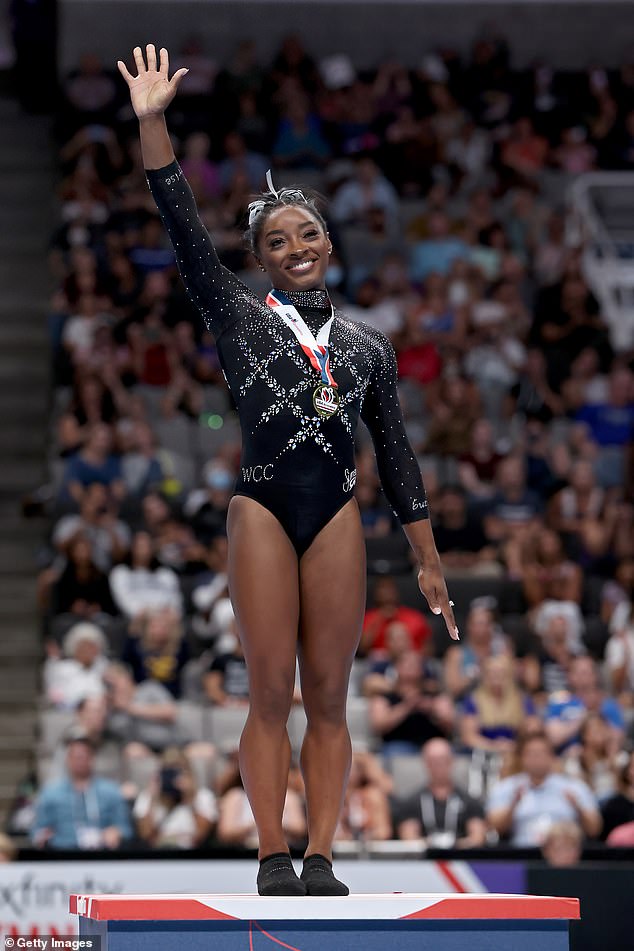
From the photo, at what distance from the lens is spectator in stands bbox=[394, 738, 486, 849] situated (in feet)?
26.8

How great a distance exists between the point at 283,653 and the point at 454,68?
1126 cm

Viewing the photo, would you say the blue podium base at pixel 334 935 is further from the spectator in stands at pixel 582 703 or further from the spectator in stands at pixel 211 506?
the spectator in stands at pixel 211 506

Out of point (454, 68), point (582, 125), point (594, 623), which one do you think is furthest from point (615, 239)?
point (594, 623)

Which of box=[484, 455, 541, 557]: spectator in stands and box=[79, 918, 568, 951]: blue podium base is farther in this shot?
box=[484, 455, 541, 557]: spectator in stands

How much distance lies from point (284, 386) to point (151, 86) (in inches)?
34.0

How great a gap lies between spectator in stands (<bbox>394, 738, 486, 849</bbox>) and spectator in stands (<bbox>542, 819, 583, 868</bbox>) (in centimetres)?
84

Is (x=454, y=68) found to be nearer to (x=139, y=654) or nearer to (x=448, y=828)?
(x=139, y=654)

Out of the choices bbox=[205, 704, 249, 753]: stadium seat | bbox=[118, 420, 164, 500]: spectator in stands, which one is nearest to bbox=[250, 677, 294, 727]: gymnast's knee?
bbox=[205, 704, 249, 753]: stadium seat

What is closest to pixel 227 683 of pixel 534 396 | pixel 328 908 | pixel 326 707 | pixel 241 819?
pixel 241 819

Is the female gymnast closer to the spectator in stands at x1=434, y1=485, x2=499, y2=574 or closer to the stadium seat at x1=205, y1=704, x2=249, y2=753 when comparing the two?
the stadium seat at x1=205, y1=704, x2=249, y2=753

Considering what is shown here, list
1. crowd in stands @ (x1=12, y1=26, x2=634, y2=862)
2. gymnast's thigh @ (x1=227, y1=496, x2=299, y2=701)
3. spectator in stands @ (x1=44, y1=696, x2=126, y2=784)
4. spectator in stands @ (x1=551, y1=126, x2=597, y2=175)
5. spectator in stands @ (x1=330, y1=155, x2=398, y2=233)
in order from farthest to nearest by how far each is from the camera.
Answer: spectator in stands @ (x1=551, y1=126, x2=597, y2=175)
spectator in stands @ (x1=330, y1=155, x2=398, y2=233)
spectator in stands @ (x1=44, y1=696, x2=126, y2=784)
crowd in stands @ (x1=12, y1=26, x2=634, y2=862)
gymnast's thigh @ (x1=227, y1=496, x2=299, y2=701)

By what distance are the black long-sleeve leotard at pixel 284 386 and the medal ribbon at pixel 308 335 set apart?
0.02 meters

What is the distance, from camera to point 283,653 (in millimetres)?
3834

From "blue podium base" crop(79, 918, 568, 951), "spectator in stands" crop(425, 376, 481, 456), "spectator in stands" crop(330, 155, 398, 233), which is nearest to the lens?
"blue podium base" crop(79, 918, 568, 951)
